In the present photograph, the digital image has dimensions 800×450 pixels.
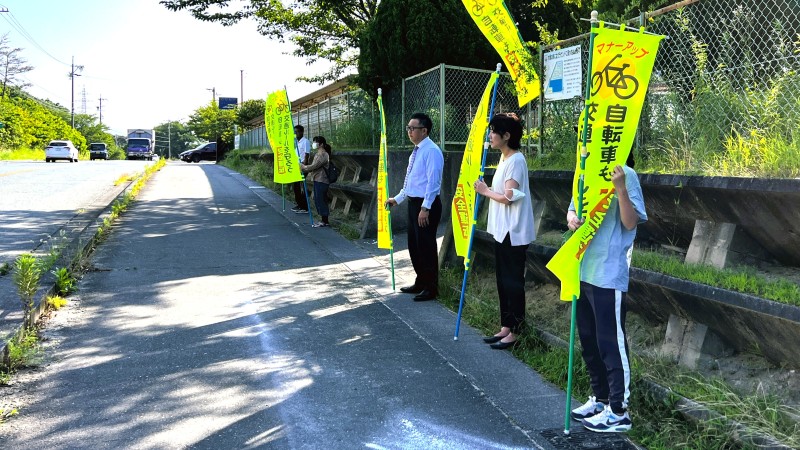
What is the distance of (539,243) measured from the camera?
5.87m

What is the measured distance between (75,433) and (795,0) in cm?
571

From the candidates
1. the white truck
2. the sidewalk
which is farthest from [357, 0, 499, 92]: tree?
the white truck

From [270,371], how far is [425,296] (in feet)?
8.12

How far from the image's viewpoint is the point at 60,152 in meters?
43.1

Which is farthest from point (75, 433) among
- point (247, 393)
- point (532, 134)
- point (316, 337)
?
point (532, 134)

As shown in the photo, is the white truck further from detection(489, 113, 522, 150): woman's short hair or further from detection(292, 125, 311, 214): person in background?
detection(489, 113, 522, 150): woman's short hair

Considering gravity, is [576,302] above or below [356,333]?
above

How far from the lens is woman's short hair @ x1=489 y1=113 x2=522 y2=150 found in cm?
489

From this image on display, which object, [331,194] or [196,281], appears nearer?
[196,281]

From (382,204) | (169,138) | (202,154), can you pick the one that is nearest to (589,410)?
(382,204)

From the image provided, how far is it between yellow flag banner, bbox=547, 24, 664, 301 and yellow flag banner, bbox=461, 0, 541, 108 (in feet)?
6.94

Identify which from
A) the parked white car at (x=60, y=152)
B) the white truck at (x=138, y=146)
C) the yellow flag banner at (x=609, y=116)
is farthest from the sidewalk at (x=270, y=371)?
the white truck at (x=138, y=146)

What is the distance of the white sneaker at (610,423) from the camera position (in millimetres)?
3572

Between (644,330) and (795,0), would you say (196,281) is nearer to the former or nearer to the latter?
(644,330)
